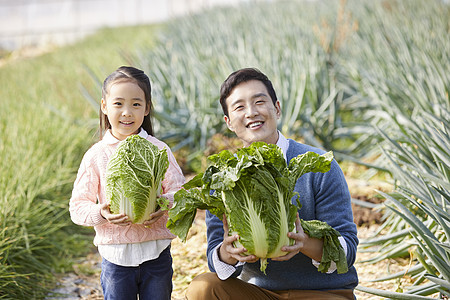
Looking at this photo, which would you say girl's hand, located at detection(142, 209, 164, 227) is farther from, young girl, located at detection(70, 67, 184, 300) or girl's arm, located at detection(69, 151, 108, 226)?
girl's arm, located at detection(69, 151, 108, 226)

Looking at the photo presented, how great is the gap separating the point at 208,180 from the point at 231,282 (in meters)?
0.57

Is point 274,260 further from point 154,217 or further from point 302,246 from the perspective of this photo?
point 154,217

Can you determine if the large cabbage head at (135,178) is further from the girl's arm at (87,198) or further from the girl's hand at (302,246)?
the girl's hand at (302,246)

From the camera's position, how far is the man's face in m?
2.30

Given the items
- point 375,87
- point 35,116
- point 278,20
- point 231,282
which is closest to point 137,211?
point 231,282

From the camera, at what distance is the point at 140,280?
231cm

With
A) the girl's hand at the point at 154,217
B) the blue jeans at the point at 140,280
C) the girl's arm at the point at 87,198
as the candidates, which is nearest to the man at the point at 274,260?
the blue jeans at the point at 140,280

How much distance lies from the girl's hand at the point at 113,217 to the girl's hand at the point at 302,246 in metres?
0.61

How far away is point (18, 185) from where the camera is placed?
381 centimetres

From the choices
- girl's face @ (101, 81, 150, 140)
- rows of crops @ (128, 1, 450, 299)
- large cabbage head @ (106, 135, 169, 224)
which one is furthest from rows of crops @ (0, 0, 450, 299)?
girl's face @ (101, 81, 150, 140)

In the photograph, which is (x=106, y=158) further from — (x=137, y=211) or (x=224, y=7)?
(x=224, y=7)

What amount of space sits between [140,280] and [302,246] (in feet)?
2.62

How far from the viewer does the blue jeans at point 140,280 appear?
2.25 meters

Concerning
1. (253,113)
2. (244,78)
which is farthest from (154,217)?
(244,78)
